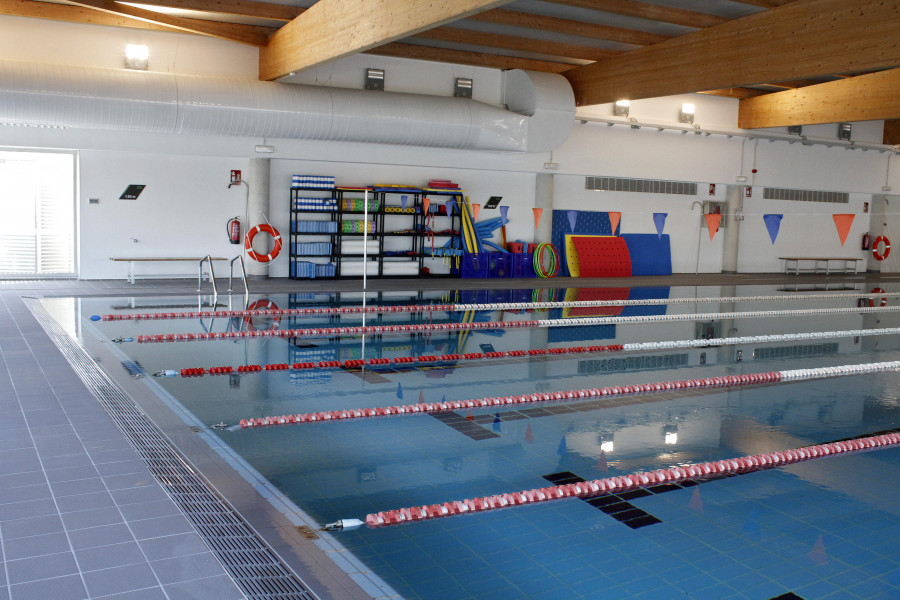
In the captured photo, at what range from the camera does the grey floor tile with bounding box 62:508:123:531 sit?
10.6 feet

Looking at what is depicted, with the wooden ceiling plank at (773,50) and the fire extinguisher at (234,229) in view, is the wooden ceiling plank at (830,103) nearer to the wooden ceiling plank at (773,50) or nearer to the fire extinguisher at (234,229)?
the wooden ceiling plank at (773,50)

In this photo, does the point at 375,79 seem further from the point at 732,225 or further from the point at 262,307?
Answer: the point at 732,225

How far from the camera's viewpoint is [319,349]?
8.04 m

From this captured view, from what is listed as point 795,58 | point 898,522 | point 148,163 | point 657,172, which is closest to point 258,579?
point 898,522

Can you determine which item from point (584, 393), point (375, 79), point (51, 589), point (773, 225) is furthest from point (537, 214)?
point (51, 589)

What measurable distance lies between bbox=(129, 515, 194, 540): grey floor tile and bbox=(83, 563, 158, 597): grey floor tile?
0.28 m

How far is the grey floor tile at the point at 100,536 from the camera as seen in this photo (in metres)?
3.06

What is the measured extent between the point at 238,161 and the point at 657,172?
31.8 ft

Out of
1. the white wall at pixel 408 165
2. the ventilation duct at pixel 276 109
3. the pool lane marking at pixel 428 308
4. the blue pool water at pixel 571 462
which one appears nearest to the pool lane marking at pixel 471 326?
the blue pool water at pixel 571 462

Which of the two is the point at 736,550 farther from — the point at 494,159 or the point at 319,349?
the point at 494,159

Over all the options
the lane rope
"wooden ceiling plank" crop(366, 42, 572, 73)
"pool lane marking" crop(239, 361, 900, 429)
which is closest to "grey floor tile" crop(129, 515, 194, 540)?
"pool lane marking" crop(239, 361, 900, 429)

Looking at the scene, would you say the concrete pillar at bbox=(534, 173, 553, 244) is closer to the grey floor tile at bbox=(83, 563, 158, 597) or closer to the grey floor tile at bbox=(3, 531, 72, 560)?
the grey floor tile at bbox=(3, 531, 72, 560)

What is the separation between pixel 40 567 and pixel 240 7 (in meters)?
9.81

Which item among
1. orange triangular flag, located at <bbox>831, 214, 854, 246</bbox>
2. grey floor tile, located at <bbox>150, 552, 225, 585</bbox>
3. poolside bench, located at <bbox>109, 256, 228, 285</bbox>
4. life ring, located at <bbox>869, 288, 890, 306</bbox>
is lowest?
grey floor tile, located at <bbox>150, 552, 225, 585</bbox>
